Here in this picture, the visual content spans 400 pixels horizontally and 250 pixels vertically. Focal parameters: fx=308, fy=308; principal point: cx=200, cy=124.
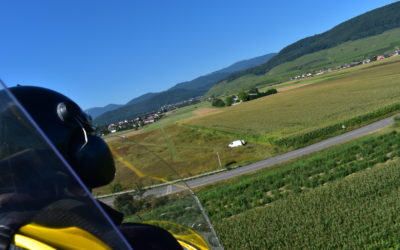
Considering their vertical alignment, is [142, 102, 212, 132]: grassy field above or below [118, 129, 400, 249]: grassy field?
above

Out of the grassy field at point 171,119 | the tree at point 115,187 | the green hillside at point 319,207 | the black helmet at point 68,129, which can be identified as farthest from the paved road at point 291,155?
the black helmet at point 68,129

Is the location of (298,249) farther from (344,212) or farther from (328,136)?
(328,136)

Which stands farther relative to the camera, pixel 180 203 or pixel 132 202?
pixel 180 203

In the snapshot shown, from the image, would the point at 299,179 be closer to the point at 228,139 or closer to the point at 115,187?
the point at 115,187

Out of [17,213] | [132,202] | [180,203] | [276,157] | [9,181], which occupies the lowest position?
[276,157]

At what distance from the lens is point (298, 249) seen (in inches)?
357

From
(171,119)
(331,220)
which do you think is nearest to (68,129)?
(331,220)

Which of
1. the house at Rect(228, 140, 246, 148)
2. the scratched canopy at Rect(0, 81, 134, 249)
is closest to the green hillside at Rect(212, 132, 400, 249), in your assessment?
the scratched canopy at Rect(0, 81, 134, 249)

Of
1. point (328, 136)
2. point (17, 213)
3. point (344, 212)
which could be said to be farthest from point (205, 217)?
point (328, 136)

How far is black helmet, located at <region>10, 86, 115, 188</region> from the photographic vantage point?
6.14 ft

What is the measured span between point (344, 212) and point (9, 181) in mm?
11365

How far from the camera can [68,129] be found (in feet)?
6.25

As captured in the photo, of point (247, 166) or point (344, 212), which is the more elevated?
point (344, 212)

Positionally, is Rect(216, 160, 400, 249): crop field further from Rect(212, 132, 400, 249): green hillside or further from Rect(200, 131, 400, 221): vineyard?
Rect(200, 131, 400, 221): vineyard
